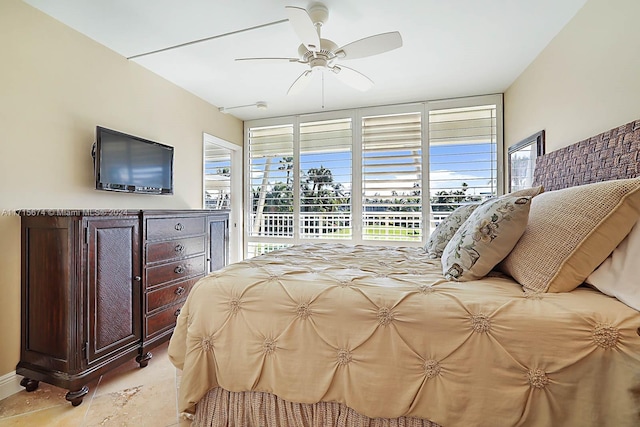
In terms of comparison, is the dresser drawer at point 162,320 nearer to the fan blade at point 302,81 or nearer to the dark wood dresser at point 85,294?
the dark wood dresser at point 85,294

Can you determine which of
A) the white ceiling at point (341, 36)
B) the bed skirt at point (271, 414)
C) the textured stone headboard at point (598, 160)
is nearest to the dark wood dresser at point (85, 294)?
the bed skirt at point (271, 414)

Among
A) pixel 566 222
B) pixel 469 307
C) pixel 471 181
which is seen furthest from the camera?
pixel 471 181

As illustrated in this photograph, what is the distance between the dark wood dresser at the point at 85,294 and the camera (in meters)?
1.74

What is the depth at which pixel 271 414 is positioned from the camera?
119 centimetres

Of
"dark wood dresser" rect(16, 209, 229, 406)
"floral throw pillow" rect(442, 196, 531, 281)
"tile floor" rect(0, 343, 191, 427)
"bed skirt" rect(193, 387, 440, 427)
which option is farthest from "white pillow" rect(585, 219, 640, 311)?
"dark wood dresser" rect(16, 209, 229, 406)

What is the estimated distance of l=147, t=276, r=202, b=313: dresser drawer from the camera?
2.24m

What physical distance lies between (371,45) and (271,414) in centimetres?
211

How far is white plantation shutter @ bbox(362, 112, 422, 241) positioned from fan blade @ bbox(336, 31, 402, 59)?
1857mm

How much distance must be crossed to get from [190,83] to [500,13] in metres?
2.90

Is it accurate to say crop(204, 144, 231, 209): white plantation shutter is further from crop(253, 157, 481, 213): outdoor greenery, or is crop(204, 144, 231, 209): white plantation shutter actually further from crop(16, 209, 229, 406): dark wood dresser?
crop(16, 209, 229, 406): dark wood dresser

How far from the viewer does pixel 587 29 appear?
1900 mm

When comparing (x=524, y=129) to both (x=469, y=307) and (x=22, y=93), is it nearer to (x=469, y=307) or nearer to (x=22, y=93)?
(x=469, y=307)

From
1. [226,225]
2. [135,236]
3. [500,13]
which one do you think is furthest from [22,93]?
[500,13]

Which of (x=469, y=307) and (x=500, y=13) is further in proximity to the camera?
(x=500, y=13)
